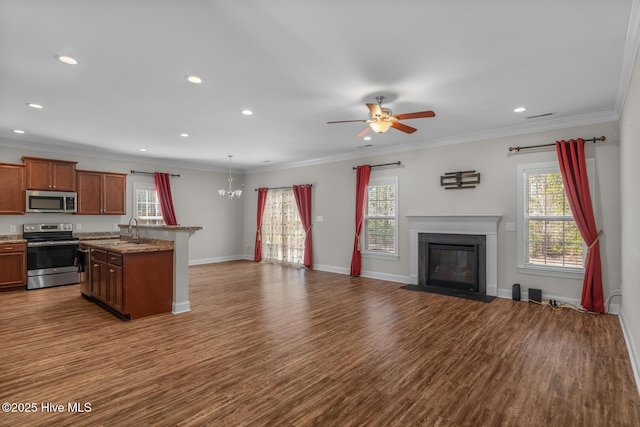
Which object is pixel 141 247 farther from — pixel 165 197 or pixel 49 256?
pixel 165 197

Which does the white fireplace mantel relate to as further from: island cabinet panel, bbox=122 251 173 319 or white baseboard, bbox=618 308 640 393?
island cabinet panel, bbox=122 251 173 319

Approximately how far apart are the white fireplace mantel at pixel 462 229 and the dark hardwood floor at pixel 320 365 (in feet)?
2.37

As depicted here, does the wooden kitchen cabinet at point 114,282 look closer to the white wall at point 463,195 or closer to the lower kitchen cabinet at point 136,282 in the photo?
the lower kitchen cabinet at point 136,282

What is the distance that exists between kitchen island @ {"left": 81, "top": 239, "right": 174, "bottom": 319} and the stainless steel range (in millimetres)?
2294

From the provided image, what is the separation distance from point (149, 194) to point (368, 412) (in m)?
7.88

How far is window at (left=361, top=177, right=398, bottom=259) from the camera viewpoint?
6859 mm

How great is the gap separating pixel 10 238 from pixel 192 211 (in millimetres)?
3783

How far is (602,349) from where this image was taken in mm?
3326

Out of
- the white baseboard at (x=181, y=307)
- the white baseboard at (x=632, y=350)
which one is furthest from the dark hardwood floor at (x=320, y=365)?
the white baseboard at (x=181, y=307)

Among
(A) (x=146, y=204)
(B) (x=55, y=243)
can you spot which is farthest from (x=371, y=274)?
(B) (x=55, y=243)

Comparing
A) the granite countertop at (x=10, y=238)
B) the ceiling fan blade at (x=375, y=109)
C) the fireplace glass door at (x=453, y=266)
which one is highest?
the ceiling fan blade at (x=375, y=109)

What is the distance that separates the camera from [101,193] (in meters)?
7.14

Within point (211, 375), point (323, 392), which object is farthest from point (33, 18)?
point (323, 392)

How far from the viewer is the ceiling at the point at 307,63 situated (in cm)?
237
